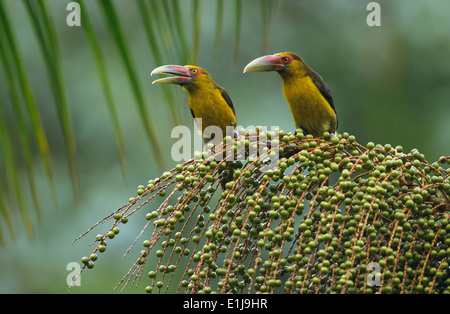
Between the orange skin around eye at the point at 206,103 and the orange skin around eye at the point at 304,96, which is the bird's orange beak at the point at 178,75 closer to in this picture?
the orange skin around eye at the point at 206,103

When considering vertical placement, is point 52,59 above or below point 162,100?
above

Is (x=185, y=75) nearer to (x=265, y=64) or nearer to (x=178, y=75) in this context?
(x=178, y=75)

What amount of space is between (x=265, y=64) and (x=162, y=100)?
2451mm

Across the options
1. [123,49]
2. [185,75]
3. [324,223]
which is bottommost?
[324,223]

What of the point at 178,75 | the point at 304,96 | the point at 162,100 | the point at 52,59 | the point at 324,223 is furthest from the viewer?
the point at 162,100

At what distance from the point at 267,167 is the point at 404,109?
4.28 m

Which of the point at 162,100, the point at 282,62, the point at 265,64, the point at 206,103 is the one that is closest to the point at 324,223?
the point at 265,64

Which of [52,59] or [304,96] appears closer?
[52,59]

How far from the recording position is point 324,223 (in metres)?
1.26

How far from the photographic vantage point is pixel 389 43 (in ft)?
18.0

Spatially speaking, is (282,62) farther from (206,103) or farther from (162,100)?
(162,100)

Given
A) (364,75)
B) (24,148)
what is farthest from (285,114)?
(24,148)

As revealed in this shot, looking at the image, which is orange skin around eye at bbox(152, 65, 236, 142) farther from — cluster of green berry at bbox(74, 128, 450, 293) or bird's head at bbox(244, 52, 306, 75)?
cluster of green berry at bbox(74, 128, 450, 293)

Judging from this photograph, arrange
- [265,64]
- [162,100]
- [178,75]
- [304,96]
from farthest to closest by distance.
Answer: [162,100] < [178,75] < [304,96] < [265,64]
